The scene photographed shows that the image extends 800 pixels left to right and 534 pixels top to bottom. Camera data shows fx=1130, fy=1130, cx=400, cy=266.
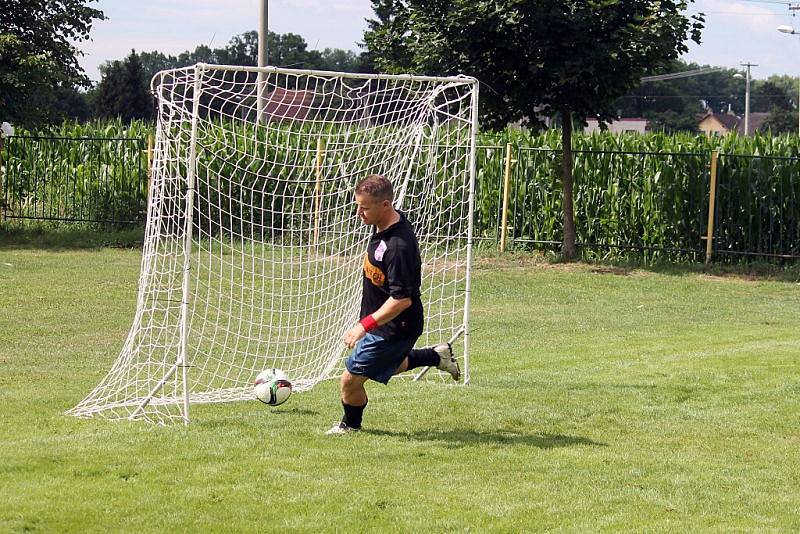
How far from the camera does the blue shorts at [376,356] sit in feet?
25.2

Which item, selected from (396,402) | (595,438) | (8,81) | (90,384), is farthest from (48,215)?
(595,438)

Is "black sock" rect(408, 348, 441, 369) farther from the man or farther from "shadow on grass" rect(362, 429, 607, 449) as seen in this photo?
"shadow on grass" rect(362, 429, 607, 449)

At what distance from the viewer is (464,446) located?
7.64m

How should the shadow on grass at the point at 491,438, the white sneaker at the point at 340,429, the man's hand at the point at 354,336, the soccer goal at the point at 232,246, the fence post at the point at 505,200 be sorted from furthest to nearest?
the fence post at the point at 505,200, the soccer goal at the point at 232,246, the white sneaker at the point at 340,429, the shadow on grass at the point at 491,438, the man's hand at the point at 354,336

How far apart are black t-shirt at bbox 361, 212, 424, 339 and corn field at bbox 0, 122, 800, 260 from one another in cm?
1366

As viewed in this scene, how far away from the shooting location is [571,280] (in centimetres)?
1866

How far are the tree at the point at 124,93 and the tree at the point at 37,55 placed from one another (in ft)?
96.2

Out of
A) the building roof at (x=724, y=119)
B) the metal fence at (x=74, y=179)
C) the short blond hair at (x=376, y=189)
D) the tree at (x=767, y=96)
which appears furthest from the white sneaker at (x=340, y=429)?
the tree at (x=767, y=96)

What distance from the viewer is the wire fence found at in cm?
2025

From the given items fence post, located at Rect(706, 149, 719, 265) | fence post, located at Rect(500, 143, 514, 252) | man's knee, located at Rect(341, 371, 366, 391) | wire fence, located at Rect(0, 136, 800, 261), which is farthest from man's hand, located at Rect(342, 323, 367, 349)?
fence post, located at Rect(500, 143, 514, 252)

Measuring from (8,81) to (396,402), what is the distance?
15.9 meters

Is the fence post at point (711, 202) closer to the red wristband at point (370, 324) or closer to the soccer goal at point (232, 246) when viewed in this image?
the soccer goal at point (232, 246)

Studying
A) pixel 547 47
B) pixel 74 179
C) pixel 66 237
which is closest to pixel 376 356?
pixel 547 47

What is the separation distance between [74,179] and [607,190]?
470 inches
